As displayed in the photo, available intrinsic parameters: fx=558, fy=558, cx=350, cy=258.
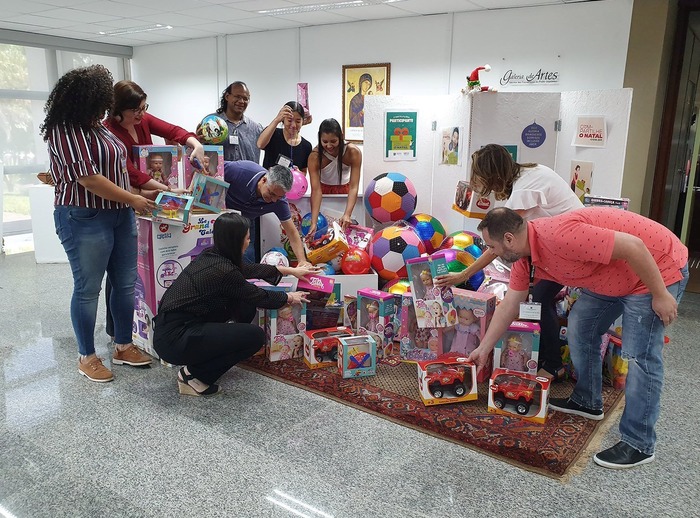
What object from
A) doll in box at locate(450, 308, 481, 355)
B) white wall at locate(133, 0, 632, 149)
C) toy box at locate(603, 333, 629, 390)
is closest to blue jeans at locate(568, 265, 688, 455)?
toy box at locate(603, 333, 629, 390)

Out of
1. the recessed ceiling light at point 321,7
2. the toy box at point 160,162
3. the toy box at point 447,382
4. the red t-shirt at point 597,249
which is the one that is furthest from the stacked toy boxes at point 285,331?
the recessed ceiling light at point 321,7

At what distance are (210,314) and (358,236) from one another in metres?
1.46

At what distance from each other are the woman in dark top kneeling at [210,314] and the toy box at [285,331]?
34cm

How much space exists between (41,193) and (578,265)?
557 centimetres

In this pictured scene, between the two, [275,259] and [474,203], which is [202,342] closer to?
[275,259]

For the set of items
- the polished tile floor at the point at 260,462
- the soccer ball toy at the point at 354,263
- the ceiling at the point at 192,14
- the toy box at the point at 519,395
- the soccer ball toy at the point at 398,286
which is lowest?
the polished tile floor at the point at 260,462

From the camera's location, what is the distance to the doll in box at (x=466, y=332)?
10.6ft

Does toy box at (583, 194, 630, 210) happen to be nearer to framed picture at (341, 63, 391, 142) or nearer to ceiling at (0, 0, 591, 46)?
ceiling at (0, 0, 591, 46)

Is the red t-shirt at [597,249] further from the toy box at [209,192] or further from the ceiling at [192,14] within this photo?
the ceiling at [192,14]

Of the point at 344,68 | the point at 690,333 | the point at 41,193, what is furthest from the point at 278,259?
the point at 344,68

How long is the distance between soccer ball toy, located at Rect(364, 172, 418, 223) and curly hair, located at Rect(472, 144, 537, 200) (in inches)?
48.5

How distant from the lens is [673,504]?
2.17 meters

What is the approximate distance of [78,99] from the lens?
9.18 feet

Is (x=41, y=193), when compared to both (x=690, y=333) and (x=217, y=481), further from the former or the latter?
(x=690, y=333)
